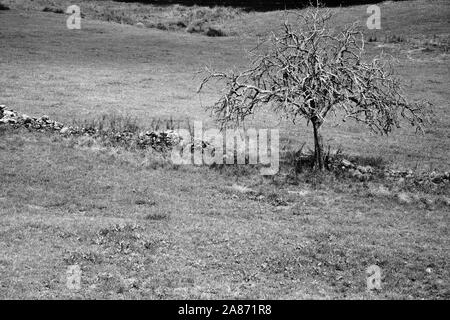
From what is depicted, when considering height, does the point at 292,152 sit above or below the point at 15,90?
below

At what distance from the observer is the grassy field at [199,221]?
41.3ft

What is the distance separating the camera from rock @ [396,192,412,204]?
62.5 feet

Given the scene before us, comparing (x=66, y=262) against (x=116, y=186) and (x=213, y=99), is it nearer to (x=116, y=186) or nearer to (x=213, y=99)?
(x=116, y=186)

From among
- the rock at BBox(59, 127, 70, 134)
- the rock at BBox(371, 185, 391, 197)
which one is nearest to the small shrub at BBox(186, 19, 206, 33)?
the rock at BBox(59, 127, 70, 134)

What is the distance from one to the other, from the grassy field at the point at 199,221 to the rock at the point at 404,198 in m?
0.11

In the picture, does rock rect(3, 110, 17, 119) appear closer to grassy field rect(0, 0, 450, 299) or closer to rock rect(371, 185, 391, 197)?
grassy field rect(0, 0, 450, 299)

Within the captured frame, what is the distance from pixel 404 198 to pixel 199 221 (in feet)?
27.5

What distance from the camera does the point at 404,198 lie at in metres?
19.3

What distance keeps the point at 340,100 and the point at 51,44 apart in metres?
39.2

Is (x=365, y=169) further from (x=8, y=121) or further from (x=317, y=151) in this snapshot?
(x=8, y=121)

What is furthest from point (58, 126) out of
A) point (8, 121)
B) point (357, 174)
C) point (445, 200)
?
point (445, 200)

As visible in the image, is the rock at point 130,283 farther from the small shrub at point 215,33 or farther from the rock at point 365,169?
the small shrub at point 215,33
